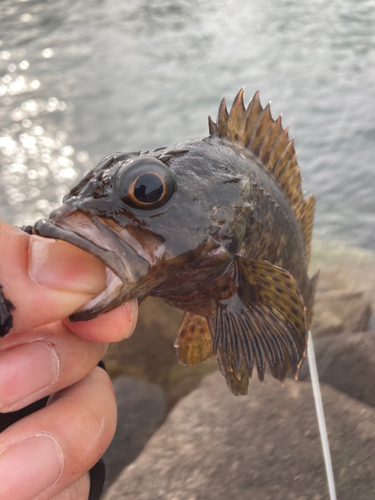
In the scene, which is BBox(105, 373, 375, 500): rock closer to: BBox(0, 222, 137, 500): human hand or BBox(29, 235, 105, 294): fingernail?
BBox(0, 222, 137, 500): human hand

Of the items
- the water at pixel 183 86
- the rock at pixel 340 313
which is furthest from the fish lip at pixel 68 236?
the water at pixel 183 86

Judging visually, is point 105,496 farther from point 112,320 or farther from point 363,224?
point 363,224

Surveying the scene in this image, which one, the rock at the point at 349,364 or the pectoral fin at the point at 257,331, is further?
the rock at the point at 349,364

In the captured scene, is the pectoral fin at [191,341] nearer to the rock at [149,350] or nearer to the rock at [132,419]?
the rock at [132,419]

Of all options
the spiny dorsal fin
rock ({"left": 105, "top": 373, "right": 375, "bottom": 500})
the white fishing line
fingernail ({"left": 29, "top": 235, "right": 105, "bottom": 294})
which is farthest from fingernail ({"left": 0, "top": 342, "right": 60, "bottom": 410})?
the white fishing line

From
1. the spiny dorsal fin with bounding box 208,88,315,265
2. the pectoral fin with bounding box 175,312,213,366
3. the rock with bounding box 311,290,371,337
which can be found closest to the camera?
the spiny dorsal fin with bounding box 208,88,315,265

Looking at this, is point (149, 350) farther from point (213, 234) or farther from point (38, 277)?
point (38, 277)

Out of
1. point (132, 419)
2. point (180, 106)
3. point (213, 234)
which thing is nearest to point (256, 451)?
point (132, 419)
